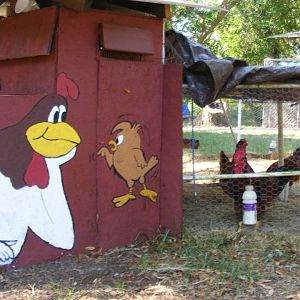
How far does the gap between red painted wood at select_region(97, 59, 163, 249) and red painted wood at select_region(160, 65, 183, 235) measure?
0.30ft

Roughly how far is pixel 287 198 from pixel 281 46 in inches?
611

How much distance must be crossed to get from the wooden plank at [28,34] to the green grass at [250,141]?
8696 mm

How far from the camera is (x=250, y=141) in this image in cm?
1591

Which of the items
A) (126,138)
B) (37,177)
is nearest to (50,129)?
(37,177)

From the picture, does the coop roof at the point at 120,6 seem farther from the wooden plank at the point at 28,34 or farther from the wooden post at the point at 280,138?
the wooden post at the point at 280,138

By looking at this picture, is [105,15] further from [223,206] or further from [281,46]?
[281,46]

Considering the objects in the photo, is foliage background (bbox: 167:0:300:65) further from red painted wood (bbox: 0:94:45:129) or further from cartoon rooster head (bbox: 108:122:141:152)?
red painted wood (bbox: 0:94:45:129)

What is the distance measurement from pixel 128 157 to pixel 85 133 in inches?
22.3

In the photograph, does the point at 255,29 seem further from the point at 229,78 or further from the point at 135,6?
the point at 229,78

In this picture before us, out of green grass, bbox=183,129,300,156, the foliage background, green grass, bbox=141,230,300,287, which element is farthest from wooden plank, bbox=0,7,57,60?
the foliage background

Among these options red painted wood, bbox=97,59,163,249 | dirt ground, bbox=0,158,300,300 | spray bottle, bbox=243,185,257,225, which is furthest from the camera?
spray bottle, bbox=243,185,257,225

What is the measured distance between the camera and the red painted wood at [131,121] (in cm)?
527

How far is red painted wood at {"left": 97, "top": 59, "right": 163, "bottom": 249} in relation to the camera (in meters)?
5.27

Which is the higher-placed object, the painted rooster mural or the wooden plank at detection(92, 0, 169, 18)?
the wooden plank at detection(92, 0, 169, 18)
